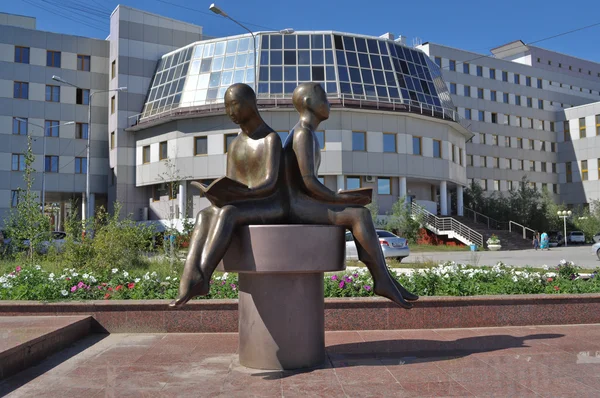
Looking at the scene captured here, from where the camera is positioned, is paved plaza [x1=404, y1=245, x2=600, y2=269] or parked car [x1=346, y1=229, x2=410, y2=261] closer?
paved plaza [x1=404, y1=245, x2=600, y2=269]

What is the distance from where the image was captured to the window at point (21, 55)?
44.0 m

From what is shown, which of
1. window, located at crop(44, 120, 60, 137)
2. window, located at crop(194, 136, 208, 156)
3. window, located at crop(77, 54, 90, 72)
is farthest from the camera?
window, located at crop(77, 54, 90, 72)

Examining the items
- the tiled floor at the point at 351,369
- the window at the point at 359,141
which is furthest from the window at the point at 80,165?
the tiled floor at the point at 351,369

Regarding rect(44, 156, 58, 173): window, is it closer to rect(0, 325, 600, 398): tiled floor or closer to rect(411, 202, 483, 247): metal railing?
rect(411, 202, 483, 247): metal railing

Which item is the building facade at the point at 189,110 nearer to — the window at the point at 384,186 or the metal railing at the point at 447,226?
the window at the point at 384,186

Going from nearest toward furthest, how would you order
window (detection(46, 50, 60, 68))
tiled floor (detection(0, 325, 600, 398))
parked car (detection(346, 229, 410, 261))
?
1. tiled floor (detection(0, 325, 600, 398))
2. parked car (detection(346, 229, 410, 261))
3. window (detection(46, 50, 60, 68))

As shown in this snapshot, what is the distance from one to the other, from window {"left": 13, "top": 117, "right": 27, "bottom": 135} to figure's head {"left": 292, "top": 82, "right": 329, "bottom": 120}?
43.5m

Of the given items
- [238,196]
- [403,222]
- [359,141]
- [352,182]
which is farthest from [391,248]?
[238,196]

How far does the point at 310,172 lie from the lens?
5.68m

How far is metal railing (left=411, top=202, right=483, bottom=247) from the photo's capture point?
3728 centimetres

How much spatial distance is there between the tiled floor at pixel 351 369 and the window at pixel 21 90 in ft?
140

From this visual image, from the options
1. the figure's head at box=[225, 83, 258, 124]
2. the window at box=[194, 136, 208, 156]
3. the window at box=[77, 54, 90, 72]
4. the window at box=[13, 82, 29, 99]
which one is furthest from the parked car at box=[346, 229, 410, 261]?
the window at box=[13, 82, 29, 99]

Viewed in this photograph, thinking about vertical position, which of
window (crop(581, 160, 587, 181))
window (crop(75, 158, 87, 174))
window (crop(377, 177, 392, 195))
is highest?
window (crop(581, 160, 587, 181))

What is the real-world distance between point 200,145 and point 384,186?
13341 millimetres
